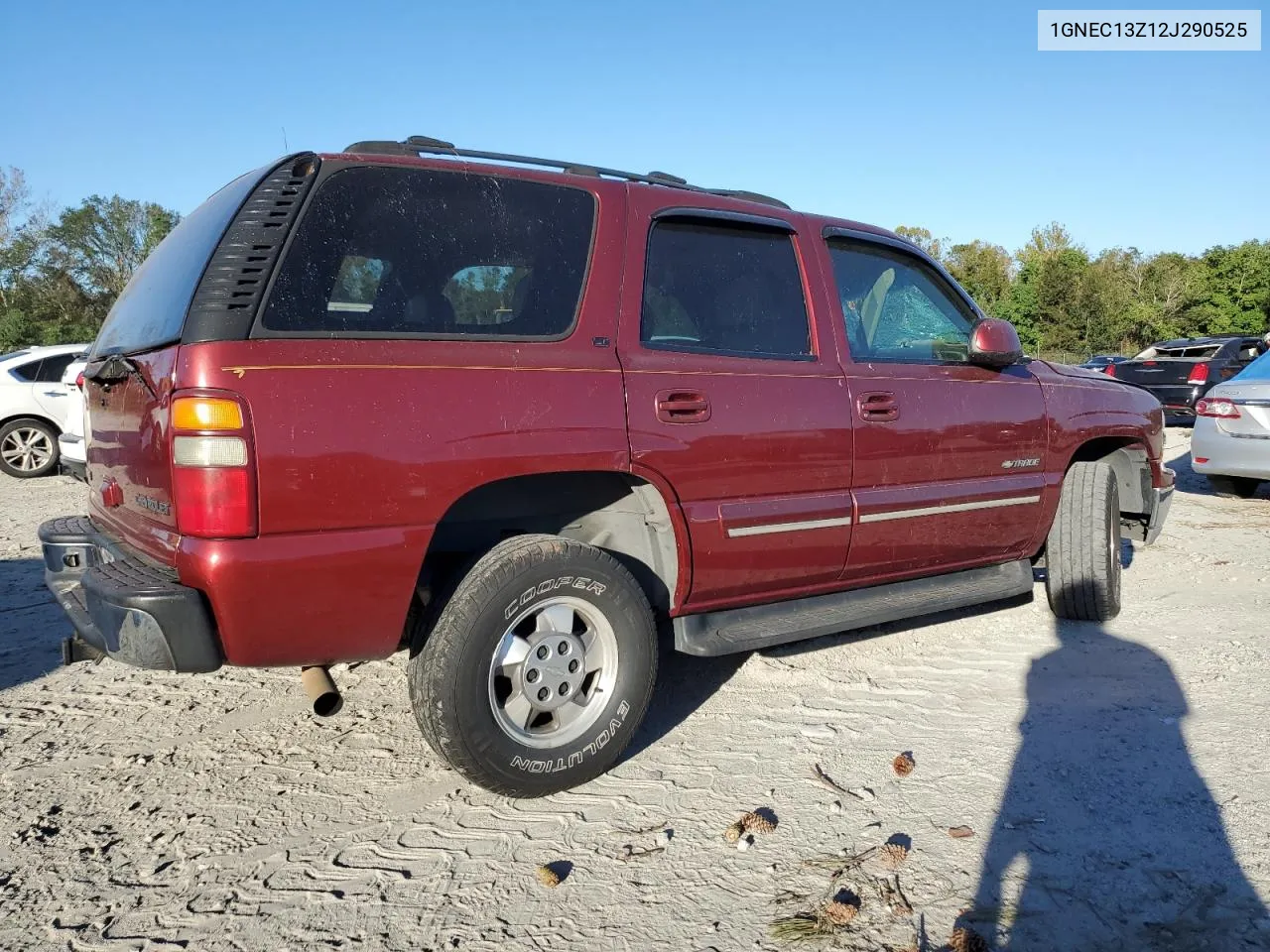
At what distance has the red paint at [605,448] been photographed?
2.46m

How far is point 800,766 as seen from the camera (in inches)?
125

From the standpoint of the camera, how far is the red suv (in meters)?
2.48

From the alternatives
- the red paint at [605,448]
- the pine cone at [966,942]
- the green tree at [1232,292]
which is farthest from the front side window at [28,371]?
the green tree at [1232,292]

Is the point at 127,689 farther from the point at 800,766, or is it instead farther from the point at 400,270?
the point at 800,766

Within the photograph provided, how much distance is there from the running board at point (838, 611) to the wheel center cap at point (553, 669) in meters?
0.41

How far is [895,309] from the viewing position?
4.10 m

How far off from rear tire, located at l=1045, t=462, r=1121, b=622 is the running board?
30 cm

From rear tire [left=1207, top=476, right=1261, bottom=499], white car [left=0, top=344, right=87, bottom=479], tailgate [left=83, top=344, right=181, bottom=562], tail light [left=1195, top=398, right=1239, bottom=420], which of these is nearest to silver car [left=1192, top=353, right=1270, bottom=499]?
tail light [left=1195, top=398, right=1239, bottom=420]

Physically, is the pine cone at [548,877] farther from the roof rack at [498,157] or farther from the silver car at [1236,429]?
the silver car at [1236,429]

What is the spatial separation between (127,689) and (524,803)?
2023mm

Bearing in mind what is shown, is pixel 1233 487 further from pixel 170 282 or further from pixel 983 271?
pixel 983 271

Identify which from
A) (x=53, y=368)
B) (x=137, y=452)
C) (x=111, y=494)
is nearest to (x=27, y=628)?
(x=111, y=494)

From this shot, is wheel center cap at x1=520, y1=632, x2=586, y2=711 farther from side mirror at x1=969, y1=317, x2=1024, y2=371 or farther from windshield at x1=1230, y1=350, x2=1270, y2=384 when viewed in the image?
windshield at x1=1230, y1=350, x2=1270, y2=384

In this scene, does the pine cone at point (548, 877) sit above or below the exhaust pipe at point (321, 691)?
below
